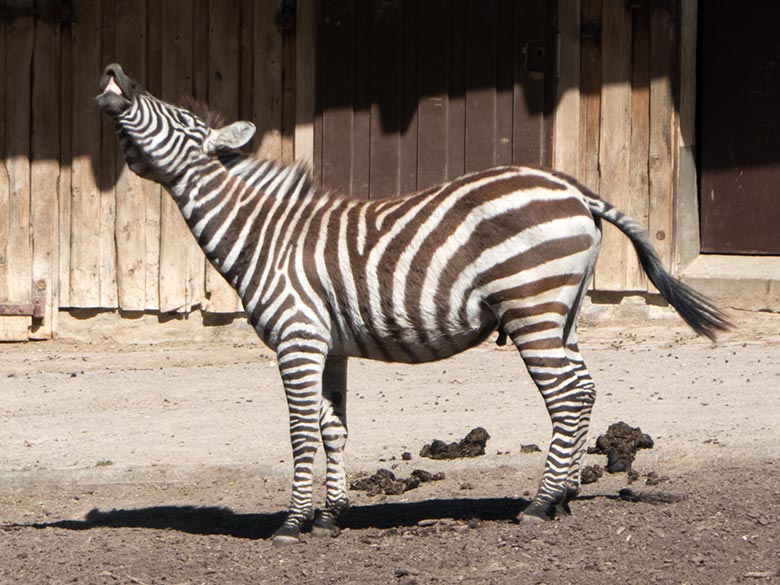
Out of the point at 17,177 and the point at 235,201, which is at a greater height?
the point at 17,177

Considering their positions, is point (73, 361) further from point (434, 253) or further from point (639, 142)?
point (434, 253)

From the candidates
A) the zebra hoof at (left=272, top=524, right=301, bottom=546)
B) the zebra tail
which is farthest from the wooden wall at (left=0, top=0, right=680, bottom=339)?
the zebra hoof at (left=272, top=524, right=301, bottom=546)

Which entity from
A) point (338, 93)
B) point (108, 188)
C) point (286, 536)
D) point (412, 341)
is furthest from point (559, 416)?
point (108, 188)

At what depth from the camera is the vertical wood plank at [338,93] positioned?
11.0m

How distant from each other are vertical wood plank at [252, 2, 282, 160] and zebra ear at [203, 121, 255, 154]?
498cm

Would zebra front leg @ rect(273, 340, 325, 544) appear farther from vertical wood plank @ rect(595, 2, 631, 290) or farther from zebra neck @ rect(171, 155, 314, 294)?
vertical wood plank @ rect(595, 2, 631, 290)

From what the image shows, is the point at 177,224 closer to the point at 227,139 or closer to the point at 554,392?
the point at 227,139

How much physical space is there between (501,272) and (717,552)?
57.7 inches

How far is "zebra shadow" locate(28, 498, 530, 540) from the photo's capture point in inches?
249

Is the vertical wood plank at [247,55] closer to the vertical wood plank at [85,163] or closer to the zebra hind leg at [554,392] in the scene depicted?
the vertical wood plank at [85,163]

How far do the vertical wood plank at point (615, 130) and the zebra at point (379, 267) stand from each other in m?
4.51

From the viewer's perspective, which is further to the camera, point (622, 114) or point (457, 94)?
point (457, 94)

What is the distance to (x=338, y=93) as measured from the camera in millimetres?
11125

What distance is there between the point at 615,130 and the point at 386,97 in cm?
190
